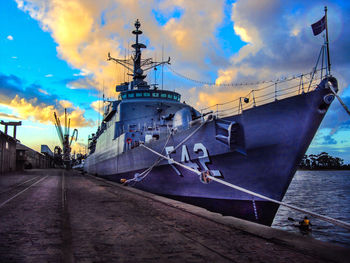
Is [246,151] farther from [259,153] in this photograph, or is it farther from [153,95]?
[153,95]

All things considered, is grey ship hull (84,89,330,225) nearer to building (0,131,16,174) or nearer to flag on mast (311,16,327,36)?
flag on mast (311,16,327,36)

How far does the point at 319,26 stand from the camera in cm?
705

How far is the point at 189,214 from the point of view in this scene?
7.48 meters

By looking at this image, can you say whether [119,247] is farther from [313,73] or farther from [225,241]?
[313,73]

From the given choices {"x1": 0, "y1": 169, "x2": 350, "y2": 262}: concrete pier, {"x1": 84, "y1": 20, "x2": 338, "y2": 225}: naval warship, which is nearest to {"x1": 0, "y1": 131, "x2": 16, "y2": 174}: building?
{"x1": 84, "y1": 20, "x2": 338, "y2": 225}: naval warship

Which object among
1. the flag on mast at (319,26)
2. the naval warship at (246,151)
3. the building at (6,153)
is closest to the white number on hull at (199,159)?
the naval warship at (246,151)

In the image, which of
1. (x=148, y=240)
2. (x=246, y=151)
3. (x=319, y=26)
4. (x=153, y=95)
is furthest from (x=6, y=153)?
(x=319, y=26)

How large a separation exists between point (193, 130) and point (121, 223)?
4495 mm

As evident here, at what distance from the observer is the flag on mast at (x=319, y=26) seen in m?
7.00

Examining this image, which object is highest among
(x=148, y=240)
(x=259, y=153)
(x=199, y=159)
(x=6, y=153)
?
(x=6, y=153)

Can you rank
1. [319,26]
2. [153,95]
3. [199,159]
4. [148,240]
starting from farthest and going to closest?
[153,95]
[199,159]
[319,26]
[148,240]

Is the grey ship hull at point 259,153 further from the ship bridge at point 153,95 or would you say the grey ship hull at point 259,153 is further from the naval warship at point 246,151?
the ship bridge at point 153,95

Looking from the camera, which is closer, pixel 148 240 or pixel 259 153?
pixel 148 240

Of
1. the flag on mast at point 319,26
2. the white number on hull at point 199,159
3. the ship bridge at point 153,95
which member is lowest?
the white number on hull at point 199,159
